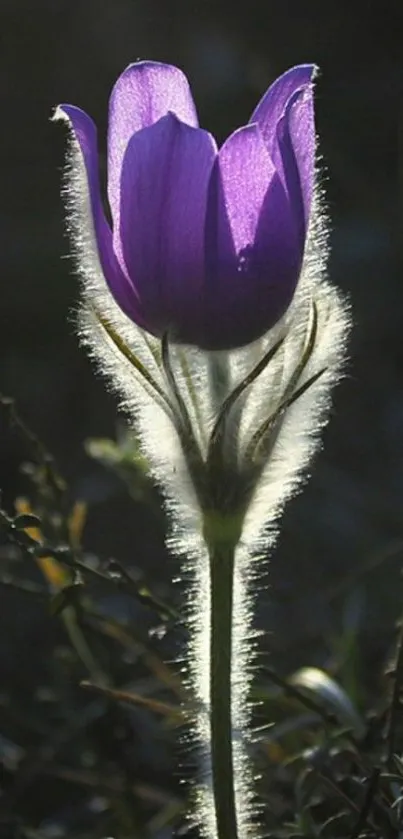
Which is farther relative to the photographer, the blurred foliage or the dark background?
the dark background

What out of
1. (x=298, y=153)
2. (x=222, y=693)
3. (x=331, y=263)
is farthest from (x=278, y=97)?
(x=331, y=263)

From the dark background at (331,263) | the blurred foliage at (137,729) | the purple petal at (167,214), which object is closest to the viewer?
the purple petal at (167,214)

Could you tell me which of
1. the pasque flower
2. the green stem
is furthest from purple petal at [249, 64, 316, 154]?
the green stem

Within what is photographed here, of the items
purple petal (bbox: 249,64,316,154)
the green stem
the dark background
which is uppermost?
the dark background

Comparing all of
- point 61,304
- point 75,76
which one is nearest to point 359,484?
point 61,304

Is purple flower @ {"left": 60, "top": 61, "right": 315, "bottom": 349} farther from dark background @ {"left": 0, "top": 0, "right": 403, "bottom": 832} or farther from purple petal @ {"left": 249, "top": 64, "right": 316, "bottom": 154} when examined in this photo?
dark background @ {"left": 0, "top": 0, "right": 403, "bottom": 832}

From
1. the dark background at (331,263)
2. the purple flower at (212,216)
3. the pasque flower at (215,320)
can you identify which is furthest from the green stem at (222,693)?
the dark background at (331,263)

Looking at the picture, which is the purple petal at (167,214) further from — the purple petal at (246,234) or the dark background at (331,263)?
the dark background at (331,263)
